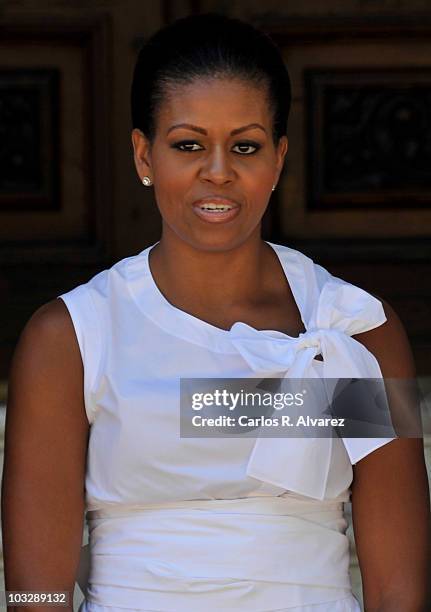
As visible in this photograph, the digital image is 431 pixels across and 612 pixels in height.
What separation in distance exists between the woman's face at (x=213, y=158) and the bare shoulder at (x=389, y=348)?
283 millimetres

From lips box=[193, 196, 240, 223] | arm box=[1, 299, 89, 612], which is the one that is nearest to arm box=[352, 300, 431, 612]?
lips box=[193, 196, 240, 223]

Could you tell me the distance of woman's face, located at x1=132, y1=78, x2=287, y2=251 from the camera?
2.15 meters

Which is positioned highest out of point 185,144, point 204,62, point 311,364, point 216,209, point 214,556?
point 204,62

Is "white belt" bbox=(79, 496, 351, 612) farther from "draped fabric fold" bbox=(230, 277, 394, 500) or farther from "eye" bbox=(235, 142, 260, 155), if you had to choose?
"eye" bbox=(235, 142, 260, 155)

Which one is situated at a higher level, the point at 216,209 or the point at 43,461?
the point at 216,209

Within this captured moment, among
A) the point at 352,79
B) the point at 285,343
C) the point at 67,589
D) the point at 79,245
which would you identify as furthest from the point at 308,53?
the point at 67,589

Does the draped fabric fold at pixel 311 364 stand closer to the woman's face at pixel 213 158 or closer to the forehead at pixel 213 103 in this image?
the woman's face at pixel 213 158

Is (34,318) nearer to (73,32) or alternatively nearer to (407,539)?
(407,539)

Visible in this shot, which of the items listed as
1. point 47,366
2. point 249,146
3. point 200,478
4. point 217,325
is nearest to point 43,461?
point 47,366

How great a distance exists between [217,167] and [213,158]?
0.06ft

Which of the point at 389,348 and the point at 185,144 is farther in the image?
the point at 389,348

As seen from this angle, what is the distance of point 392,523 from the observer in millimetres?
2244

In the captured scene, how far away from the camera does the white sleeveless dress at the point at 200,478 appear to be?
2156mm

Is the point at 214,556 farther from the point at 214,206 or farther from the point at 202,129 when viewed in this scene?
the point at 202,129
